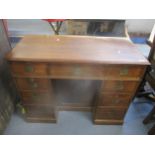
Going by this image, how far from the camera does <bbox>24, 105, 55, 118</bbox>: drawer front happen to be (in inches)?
55.4

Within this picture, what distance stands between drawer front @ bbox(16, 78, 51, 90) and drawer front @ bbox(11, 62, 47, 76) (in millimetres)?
70

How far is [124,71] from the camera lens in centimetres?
109

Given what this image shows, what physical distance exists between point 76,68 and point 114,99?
0.51 meters

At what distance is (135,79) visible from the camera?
1.13 m

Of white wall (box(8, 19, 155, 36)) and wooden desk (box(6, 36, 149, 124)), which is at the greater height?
wooden desk (box(6, 36, 149, 124))

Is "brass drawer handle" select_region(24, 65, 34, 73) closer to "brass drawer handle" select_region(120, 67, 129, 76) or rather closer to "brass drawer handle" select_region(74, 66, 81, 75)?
"brass drawer handle" select_region(74, 66, 81, 75)

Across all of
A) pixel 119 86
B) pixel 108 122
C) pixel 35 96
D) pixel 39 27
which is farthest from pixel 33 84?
pixel 39 27

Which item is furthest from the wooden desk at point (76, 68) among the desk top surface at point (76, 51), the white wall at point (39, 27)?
the white wall at point (39, 27)

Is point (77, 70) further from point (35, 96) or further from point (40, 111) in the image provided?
point (40, 111)

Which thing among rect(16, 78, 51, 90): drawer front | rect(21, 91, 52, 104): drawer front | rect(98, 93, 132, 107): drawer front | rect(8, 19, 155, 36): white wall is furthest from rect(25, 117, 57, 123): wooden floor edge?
rect(8, 19, 155, 36): white wall
